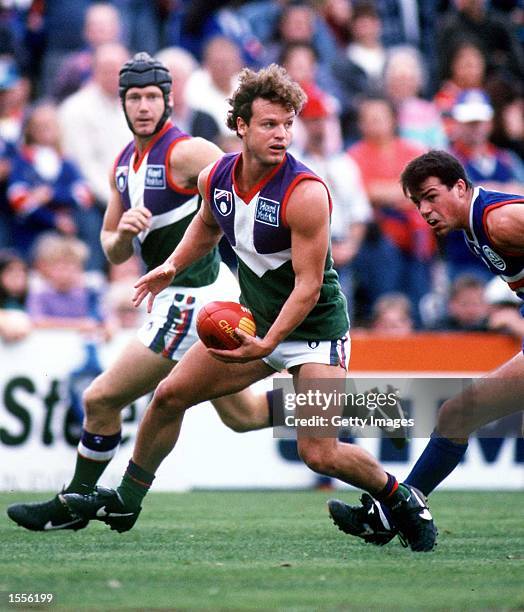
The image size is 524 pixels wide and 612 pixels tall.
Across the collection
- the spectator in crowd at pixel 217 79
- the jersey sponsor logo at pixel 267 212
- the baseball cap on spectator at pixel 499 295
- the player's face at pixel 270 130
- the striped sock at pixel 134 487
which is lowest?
the striped sock at pixel 134 487

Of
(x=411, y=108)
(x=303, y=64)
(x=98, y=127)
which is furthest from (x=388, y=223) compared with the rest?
(x=98, y=127)

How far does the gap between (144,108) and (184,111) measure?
15.3 ft

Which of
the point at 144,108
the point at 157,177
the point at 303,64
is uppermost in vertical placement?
the point at 303,64

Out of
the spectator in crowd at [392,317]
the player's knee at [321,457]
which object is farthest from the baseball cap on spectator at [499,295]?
the player's knee at [321,457]

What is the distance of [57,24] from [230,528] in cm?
669

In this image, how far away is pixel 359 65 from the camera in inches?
530

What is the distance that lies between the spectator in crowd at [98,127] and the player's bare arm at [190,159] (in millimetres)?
4404

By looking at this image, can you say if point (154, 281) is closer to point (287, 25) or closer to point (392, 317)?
point (392, 317)

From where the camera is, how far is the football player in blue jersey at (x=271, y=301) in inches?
240

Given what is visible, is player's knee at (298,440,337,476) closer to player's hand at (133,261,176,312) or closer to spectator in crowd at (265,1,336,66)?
player's hand at (133,261,176,312)

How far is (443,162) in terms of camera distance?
6402 millimetres

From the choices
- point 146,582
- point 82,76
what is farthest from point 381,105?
point 146,582

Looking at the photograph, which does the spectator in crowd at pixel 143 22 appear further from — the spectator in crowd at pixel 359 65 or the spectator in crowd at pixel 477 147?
the spectator in crowd at pixel 477 147

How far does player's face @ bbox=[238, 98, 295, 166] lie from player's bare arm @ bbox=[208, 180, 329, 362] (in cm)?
23
